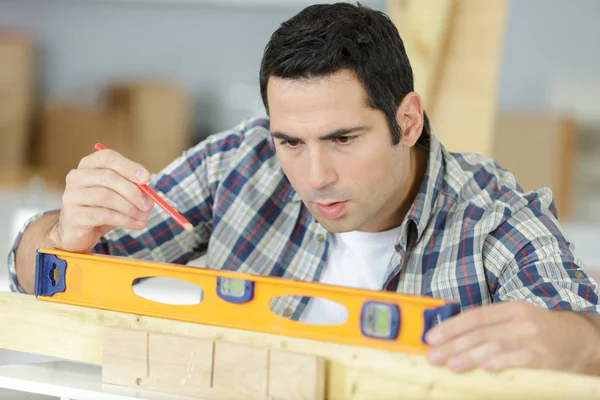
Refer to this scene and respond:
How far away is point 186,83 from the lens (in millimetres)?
6531

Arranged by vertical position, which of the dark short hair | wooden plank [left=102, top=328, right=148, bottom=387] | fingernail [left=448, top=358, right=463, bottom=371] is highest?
the dark short hair

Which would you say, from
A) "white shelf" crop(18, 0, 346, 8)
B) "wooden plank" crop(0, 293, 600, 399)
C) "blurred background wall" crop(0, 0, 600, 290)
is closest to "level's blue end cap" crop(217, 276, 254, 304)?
"wooden plank" crop(0, 293, 600, 399)

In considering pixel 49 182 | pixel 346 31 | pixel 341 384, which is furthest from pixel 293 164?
pixel 49 182

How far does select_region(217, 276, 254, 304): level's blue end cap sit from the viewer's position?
44.3 inches

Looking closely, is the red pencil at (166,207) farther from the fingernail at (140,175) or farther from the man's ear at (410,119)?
the man's ear at (410,119)

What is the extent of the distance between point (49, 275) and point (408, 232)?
28.5 inches

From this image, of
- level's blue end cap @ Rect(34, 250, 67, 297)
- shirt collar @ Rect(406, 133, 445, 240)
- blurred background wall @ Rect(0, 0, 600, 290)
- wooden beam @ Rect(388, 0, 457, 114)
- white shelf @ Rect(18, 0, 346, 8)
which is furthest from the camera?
white shelf @ Rect(18, 0, 346, 8)

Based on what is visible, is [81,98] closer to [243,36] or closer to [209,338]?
[243,36]

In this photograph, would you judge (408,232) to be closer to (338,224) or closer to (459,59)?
(338,224)

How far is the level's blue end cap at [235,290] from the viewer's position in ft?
3.69

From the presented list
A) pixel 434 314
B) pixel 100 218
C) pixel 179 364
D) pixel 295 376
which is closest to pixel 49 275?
pixel 100 218

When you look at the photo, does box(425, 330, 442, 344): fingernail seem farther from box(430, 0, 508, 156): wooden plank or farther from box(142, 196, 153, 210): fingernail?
box(430, 0, 508, 156): wooden plank

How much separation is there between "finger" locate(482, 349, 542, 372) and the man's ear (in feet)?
2.16

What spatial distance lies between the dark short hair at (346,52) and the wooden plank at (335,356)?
54 cm
